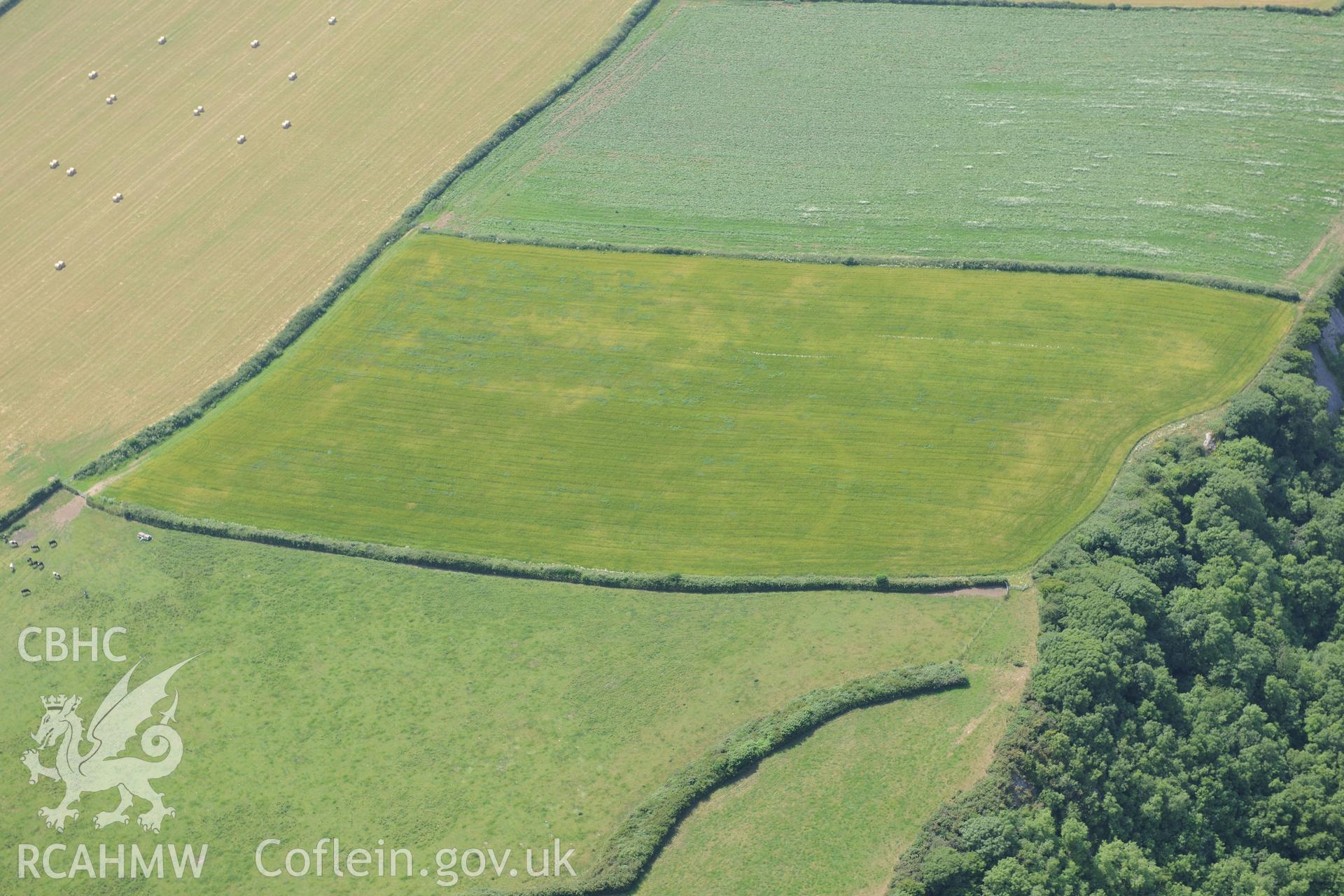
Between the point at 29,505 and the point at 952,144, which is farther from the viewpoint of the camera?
the point at 952,144

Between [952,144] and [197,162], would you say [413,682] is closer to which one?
[197,162]

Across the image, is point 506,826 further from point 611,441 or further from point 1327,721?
point 1327,721

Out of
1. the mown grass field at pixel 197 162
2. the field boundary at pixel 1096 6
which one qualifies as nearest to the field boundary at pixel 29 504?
the mown grass field at pixel 197 162

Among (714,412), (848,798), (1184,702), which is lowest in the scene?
(848,798)

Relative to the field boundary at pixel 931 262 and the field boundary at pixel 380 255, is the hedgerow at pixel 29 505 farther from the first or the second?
the field boundary at pixel 931 262

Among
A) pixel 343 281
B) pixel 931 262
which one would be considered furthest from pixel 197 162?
pixel 931 262

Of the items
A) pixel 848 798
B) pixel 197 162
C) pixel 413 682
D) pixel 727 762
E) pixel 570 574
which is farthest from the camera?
pixel 197 162
